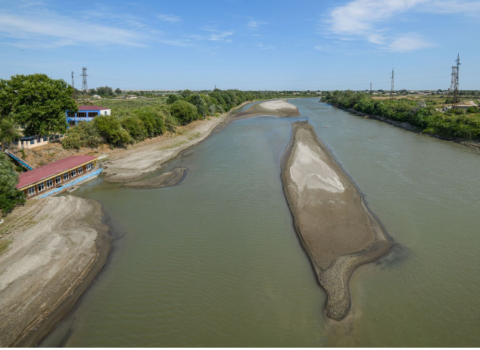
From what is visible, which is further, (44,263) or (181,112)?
(181,112)

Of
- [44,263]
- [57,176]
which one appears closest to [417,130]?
[57,176]

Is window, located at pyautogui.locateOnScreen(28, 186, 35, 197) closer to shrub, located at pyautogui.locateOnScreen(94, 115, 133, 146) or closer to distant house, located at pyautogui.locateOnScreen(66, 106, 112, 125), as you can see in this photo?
shrub, located at pyautogui.locateOnScreen(94, 115, 133, 146)

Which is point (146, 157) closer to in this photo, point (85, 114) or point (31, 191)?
point (31, 191)

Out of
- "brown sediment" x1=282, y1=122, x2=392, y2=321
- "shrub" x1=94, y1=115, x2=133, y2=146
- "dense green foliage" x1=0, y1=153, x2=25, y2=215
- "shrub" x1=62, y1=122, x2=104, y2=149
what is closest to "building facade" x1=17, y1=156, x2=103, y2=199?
"dense green foliage" x1=0, y1=153, x2=25, y2=215

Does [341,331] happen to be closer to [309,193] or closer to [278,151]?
[309,193]

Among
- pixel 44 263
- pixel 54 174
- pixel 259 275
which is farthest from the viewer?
pixel 54 174

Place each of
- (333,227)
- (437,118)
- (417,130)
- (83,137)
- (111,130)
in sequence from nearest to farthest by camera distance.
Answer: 1. (333,227)
2. (83,137)
3. (111,130)
4. (437,118)
5. (417,130)

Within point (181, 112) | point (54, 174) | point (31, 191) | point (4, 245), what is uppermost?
point (181, 112)
